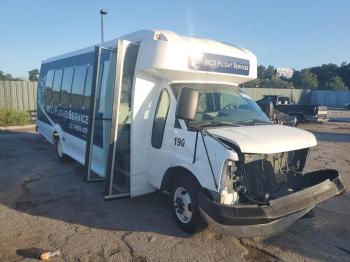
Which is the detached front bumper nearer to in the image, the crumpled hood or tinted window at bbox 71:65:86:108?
the crumpled hood

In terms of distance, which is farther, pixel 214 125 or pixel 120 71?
pixel 120 71

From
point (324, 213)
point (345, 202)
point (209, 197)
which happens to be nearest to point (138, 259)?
point (209, 197)

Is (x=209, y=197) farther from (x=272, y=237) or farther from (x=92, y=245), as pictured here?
(x=92, y=245)

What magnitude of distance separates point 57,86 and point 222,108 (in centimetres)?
585

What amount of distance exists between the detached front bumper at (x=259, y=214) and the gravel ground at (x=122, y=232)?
0.37 m

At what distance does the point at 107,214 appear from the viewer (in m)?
6.00

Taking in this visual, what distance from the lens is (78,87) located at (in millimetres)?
8438

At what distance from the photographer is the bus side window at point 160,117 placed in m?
5.72

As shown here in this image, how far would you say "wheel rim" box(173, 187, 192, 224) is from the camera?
205 inches

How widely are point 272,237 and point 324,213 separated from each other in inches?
60.1

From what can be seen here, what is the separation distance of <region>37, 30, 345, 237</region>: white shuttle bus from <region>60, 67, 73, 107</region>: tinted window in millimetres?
2379

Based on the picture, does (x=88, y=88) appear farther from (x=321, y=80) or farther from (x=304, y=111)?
(x=321, y=80)

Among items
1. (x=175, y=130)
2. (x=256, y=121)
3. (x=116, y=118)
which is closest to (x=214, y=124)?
(x=175, y=130)

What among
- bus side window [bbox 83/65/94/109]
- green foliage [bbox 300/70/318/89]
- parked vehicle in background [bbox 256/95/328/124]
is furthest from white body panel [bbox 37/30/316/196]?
green foliage [bbox 300/70/318/89]
